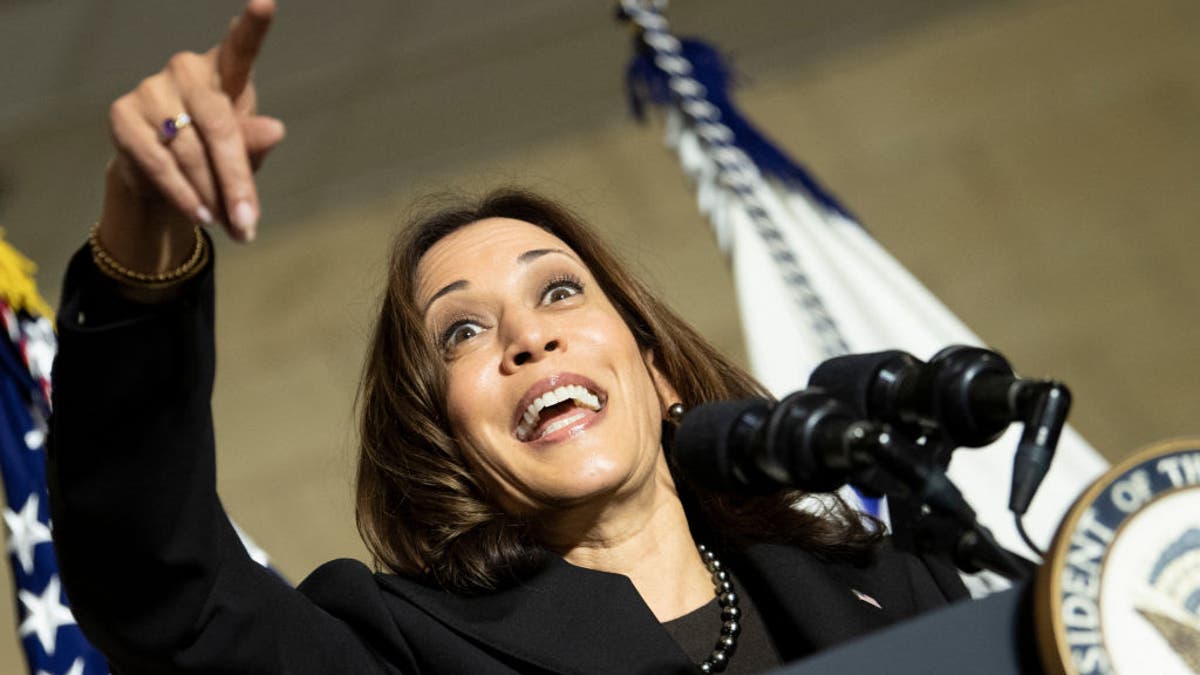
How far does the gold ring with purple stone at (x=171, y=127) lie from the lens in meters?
0.98

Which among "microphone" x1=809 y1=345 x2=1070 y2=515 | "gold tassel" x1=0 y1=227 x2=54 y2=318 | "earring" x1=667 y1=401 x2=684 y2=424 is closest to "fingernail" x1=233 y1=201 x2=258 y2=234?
"microphone" x1=809 y1=345 x2=1070 y2=515

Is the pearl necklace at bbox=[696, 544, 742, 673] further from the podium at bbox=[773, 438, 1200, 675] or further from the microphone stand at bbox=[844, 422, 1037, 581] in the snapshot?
the podium at bbox=[773, 438, 1200, 675]

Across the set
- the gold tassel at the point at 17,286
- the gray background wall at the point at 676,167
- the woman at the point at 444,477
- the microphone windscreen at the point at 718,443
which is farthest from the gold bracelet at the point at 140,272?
the gray background wall at the point at 676,167

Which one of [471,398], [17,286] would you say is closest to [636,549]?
[471,398]

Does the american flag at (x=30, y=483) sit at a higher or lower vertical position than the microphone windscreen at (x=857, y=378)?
lower

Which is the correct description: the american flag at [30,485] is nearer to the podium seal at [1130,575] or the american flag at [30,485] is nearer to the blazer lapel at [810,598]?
the blazer lapel at [810,598]

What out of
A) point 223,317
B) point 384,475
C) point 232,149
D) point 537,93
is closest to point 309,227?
point 223,317

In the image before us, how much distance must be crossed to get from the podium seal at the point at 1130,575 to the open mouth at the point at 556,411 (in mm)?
654

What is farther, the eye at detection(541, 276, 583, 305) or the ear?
the ear

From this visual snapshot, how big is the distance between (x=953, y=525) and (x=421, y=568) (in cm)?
66

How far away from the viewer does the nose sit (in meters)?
1.57

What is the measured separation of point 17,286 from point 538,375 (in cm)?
93

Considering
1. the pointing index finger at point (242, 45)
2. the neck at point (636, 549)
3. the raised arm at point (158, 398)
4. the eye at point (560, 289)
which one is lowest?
the neck at point (636, 549)

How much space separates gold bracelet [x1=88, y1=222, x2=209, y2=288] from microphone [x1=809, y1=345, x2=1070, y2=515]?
484mm
